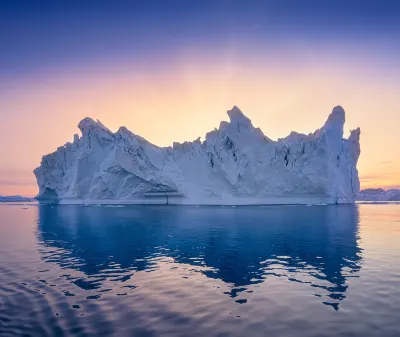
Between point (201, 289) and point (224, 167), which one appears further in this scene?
point (224, 167)

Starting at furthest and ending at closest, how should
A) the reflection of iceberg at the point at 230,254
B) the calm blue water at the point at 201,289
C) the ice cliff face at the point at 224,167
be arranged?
the ice cliff face at the point at 224,167 → the reflection of iceberg at the point at 230,254 → the calm blue water at the point at 201,289

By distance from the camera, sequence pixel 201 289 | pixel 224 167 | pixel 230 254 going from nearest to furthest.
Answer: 1. pixel 201 289
2. pixel 230 254
3. pixel 224 167

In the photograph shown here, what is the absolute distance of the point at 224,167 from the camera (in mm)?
58562

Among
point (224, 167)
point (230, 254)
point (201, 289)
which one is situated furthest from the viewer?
point (224, 167)

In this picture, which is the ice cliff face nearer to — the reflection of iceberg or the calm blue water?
the reflection of iceberg

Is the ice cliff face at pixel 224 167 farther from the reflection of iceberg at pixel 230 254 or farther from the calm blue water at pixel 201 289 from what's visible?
the calm blue water at pixel 201 289

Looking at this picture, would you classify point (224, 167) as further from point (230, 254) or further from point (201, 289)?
point (201, 289)

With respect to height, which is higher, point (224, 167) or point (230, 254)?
point (224, 167)

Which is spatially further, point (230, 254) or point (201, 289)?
point (230, 254)

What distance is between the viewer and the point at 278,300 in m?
8.70

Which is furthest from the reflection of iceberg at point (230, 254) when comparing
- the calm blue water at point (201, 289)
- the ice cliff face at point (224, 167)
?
the ice cliff face at point (224, 167)

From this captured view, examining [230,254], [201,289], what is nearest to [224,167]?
[230,254]

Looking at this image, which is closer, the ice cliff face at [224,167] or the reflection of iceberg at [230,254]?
the reflection of iceberg at [230,254]

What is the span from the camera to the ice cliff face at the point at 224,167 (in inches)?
2281
